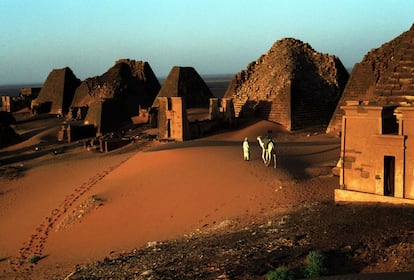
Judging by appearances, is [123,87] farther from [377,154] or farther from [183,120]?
[377,154]

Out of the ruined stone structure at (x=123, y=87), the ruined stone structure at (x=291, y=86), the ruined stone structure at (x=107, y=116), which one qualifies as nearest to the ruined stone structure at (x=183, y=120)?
the ruined stone structure at (x=291, y=86)

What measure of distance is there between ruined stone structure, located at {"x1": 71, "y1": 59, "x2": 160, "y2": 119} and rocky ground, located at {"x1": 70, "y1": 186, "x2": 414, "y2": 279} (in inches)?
1535

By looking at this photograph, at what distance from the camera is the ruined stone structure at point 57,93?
185 ft

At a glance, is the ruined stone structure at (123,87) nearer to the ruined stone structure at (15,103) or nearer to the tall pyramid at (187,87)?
the tall pyramid at (187,87)

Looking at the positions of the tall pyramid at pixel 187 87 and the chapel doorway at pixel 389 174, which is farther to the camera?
the tall pyramid at pixel 187 87

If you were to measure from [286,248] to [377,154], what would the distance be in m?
3.84

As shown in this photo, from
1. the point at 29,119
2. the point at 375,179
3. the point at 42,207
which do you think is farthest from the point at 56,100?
the point at 375,179

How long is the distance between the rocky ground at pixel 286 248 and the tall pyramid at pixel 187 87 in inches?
1303

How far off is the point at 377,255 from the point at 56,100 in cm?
5361

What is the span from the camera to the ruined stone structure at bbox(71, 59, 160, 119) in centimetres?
5069

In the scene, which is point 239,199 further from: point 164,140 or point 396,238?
point 164,140

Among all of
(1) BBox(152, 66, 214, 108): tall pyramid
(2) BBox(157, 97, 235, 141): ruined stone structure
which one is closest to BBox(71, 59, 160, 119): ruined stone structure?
(1) BBox(152, 66, 214, 108): tall pyramid

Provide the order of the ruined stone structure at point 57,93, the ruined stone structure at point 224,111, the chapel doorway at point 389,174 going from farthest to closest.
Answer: the ruined stone structure at point 57,93, the ruined stone structure at point 224,111, the chapel doorway at point 389,174

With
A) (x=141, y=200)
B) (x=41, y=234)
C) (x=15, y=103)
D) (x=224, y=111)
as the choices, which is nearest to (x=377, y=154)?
(x=141, y=200)
